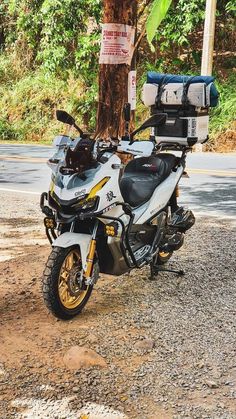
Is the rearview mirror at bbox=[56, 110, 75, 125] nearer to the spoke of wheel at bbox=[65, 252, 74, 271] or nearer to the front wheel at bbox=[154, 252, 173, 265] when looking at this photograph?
the spoke of wheel at bbox=[65, 252, 74, 271]

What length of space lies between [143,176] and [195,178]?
591 cm

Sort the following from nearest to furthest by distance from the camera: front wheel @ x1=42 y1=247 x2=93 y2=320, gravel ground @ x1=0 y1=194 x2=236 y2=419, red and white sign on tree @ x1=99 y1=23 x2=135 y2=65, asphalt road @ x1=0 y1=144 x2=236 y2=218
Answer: gravel ground @ x1=0 y1=194 x2=236 y2=419 < front wheel @ x1=42 y1=247 x2=93 y2=320 < red and white sign on tree @ x1=99 y1=23 x2=135 y2=65 < asphalt road @ x1=0 y1=144 x2=236 y2=218

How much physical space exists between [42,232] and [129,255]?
8.27 ft

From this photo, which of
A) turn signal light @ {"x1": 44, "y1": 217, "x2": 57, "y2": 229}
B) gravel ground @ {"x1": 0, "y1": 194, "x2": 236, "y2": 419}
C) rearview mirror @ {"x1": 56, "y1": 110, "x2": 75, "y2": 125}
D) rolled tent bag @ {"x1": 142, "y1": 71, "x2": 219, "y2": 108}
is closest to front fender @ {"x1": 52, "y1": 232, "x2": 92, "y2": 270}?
turn signal light @ {"x1": 44, "y1": 217, "x2": 57, "y2": 229}

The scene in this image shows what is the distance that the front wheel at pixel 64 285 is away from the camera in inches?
144

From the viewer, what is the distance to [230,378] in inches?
123

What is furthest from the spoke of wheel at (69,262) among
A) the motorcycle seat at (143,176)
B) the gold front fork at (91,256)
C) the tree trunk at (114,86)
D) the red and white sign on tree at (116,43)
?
the red and white sign on tree at (116,43)

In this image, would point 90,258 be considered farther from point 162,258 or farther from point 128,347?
point 162,258

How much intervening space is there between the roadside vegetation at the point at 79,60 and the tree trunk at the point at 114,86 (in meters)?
10.5

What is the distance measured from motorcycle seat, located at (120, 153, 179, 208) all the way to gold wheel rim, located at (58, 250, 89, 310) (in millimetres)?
711

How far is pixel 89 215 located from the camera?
12.2 feet

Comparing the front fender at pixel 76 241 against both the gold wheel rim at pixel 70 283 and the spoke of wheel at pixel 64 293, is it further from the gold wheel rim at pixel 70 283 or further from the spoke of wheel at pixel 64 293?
the spoke of wheel at pixel 64 293

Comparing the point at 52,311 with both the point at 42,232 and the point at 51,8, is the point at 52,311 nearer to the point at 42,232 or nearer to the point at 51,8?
the point at 42,232

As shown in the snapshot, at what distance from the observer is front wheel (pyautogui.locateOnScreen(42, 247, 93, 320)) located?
12.0 ft
